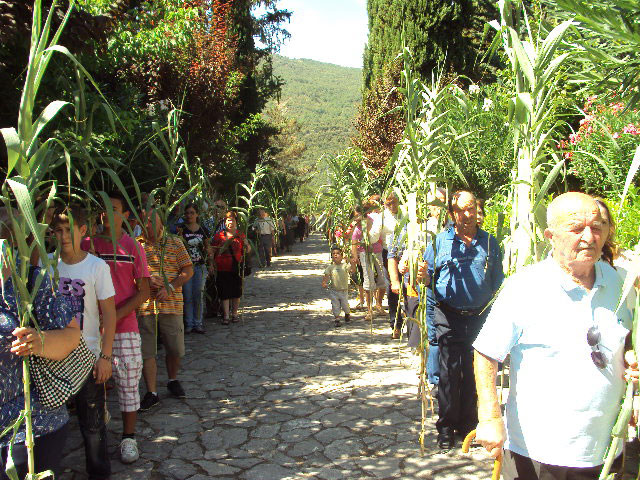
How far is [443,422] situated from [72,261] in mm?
2951

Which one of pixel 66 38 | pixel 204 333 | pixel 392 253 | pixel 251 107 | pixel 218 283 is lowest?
pixel 204 333

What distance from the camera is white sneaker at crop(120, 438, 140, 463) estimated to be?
459 cm

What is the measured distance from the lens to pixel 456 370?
189 inches

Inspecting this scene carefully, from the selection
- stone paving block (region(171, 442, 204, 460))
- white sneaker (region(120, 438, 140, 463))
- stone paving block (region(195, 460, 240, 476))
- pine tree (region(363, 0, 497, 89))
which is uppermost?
pine tree (region(363, 0, 497, 89))

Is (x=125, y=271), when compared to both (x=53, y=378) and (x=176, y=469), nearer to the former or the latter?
(x=176, y=469)

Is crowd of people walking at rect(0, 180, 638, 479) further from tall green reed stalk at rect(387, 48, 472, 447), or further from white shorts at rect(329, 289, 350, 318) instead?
white shorts at rect(329, 289, 350, 318)

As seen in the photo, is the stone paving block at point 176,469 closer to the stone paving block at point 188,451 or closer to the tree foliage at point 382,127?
the stone paving block at point 188,451

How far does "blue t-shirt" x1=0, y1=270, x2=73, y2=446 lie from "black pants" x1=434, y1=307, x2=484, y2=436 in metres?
2.82

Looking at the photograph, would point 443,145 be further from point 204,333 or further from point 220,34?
point 220,34

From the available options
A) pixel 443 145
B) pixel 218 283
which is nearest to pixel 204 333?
pixel 218 283

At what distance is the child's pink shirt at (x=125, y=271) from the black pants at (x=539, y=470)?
3125 mm

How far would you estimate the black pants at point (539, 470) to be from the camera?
2484 millimetres

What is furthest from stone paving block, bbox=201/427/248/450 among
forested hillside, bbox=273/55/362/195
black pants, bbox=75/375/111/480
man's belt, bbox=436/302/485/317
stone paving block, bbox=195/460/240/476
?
forested hillside, bbox=273/55/362/195

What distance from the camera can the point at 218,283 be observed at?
10.2 meters
